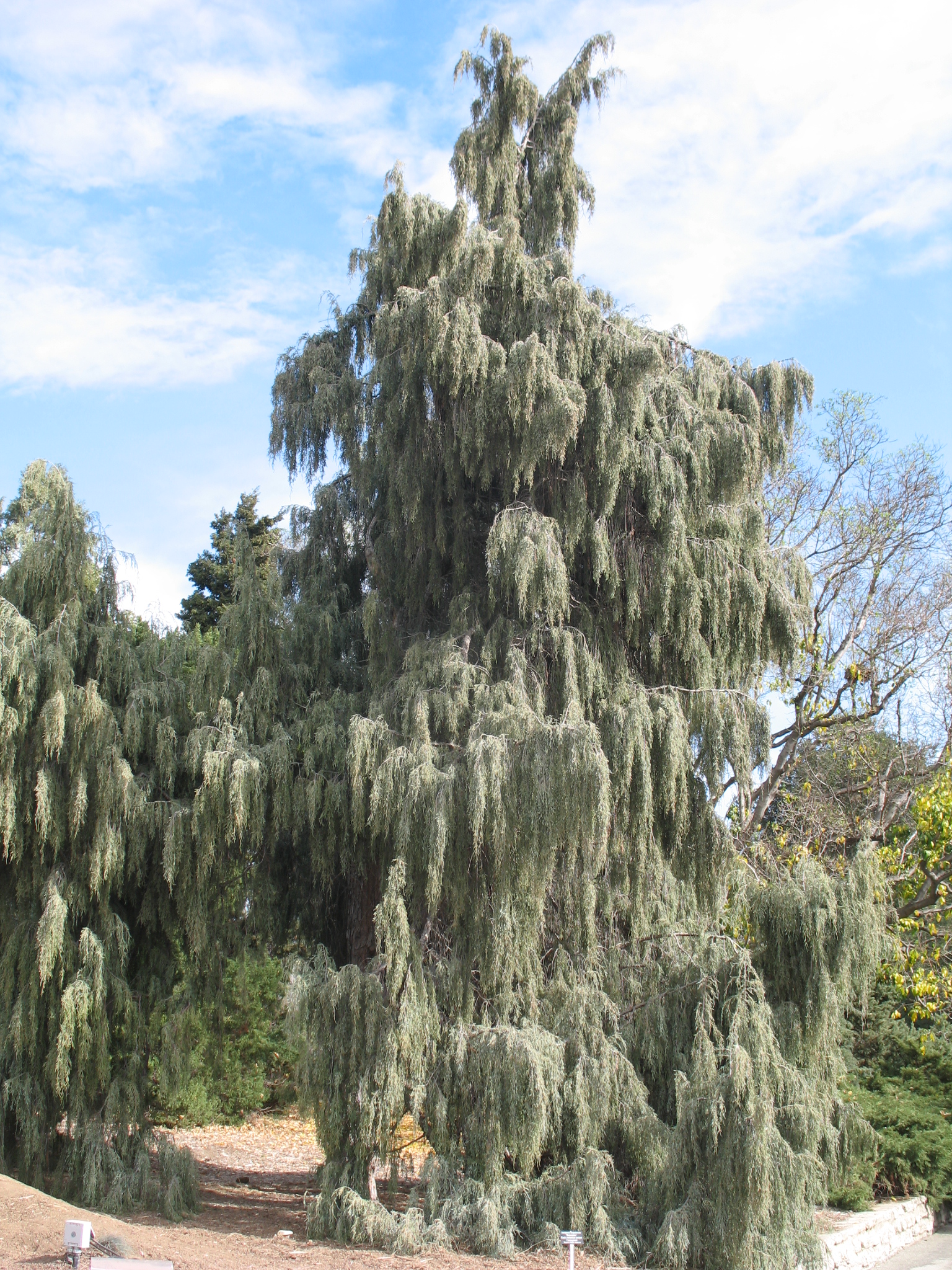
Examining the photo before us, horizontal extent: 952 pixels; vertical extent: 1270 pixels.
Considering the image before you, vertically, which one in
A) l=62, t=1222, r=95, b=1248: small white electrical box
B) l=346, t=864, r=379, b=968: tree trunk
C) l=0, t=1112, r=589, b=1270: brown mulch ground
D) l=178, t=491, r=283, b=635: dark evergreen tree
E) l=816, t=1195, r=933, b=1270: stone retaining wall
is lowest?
l=816, t=1195, r=933, b=1270: stone retaining wall

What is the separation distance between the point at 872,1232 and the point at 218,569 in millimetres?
14577

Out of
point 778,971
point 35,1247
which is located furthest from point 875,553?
point 35,1247

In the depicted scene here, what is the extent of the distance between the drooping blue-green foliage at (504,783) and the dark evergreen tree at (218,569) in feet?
29.0

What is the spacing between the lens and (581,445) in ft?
28.7

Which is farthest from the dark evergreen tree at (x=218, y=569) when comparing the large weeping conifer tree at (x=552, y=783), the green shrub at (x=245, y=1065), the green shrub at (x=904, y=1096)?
the green shrub at (x=904, y=1096)

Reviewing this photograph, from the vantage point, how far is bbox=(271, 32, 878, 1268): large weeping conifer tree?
6.90m

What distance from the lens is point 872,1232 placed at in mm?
9102

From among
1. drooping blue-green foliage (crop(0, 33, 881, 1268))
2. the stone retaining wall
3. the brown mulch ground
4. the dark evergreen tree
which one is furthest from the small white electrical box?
the dark evergreen tree

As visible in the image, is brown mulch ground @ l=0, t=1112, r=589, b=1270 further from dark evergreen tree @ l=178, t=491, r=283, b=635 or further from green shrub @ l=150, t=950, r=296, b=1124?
dark evergreen tree @ l=178, t=491, r=283, b=635

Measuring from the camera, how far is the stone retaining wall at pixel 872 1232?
27.1ft

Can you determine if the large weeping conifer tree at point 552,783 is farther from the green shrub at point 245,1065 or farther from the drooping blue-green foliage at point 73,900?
the green shrub at point 245,1065

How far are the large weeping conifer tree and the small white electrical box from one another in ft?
7.48

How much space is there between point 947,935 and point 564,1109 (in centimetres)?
722

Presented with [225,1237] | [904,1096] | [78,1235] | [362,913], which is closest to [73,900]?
[362,913]
